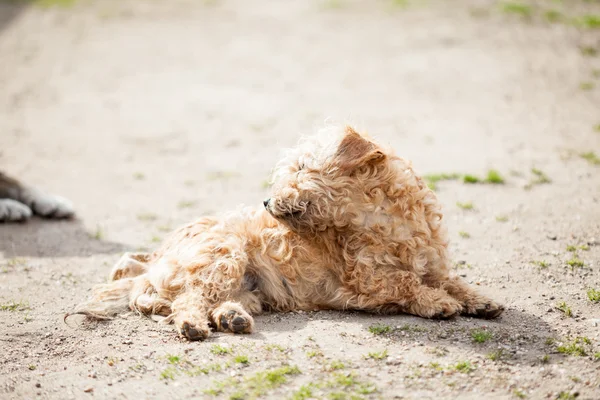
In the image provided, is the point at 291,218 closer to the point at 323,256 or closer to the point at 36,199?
Result: the point at 323,256

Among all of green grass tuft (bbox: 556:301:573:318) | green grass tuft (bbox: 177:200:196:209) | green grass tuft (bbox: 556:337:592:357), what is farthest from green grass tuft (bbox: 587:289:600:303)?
green grass tuft (bbox: 177:200:196:209)

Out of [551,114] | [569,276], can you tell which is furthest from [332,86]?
[569,276]

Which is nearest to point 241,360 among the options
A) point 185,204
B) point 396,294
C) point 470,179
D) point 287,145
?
point 396,294

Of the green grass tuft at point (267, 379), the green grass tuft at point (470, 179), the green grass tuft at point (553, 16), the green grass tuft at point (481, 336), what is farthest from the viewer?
the green grass tuft at point (553, 16)

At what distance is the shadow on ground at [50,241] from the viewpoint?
322 inches

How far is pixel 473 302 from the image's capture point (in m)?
5.75

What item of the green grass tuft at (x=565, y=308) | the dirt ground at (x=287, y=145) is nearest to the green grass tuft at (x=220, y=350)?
the dirt ground at (x=287, y=145)

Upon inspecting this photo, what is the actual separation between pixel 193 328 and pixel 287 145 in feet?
20.8

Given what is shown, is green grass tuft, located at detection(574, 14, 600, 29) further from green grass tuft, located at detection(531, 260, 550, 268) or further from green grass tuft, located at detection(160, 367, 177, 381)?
green grass tuft, located at detection(160, 367, 177, 381)

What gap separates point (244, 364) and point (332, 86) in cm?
992

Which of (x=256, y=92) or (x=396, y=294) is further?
(x=256, y=92)

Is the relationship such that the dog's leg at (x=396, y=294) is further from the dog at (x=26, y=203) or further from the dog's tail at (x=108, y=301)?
the dog at (x=26, y=203)

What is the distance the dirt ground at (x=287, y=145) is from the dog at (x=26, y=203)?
0.22 metres

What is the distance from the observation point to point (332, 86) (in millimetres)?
14297
